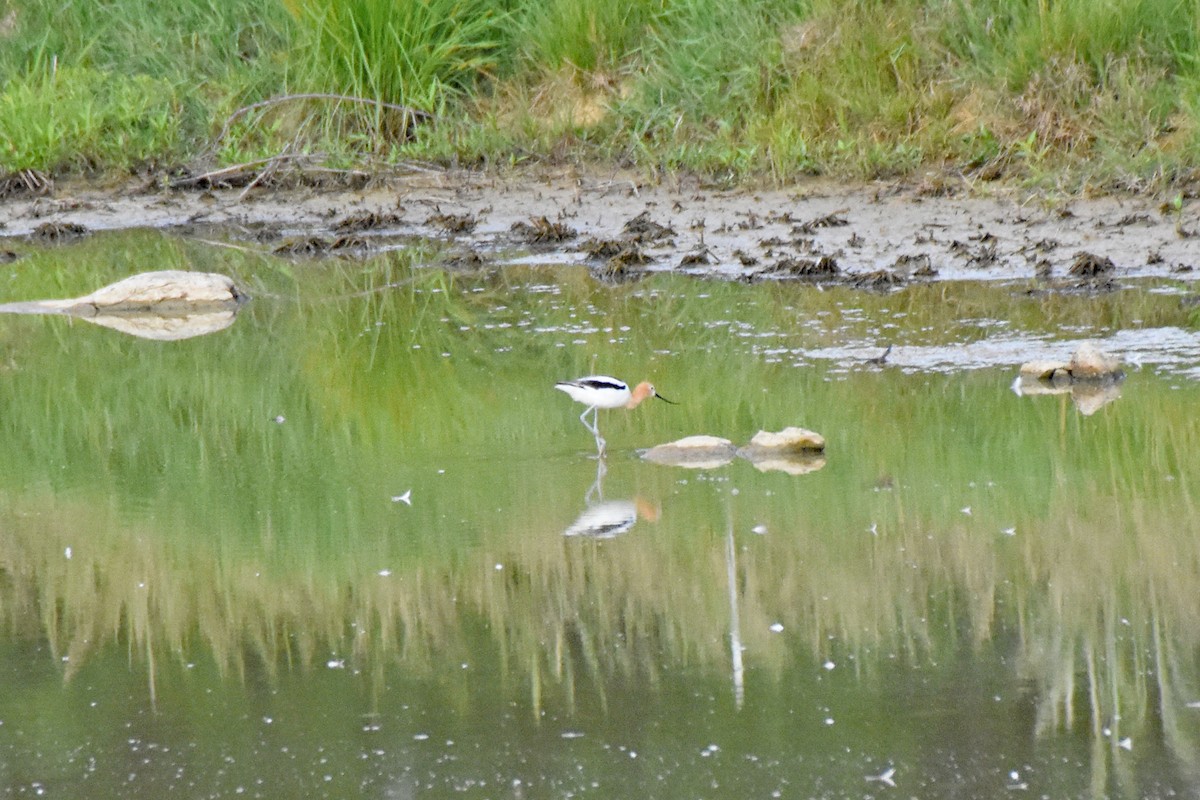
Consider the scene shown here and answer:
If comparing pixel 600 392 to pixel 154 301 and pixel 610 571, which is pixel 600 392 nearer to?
pixel 610 571

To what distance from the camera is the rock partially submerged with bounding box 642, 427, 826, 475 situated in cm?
535

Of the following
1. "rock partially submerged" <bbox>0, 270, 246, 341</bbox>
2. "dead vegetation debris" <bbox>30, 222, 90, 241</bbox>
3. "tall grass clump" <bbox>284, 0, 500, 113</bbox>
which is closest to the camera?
A: "rock partially submerged" <bbox>0, 270, 246, 341</bbox>

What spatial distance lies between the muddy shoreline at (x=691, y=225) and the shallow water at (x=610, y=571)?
1089 millimetres

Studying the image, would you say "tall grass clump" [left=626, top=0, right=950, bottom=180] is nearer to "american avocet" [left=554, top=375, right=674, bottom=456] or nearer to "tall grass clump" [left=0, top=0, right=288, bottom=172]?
"tall grass clump" [left=0, top=0, right=288, bottom=172]

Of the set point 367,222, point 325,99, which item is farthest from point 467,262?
point 325,99

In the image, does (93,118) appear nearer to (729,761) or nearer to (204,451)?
(204,451)

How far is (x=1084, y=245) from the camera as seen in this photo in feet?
28.7

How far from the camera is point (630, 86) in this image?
11.9m

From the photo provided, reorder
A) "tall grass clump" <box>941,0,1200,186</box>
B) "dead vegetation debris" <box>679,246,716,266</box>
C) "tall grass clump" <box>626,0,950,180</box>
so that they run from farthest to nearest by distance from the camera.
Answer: "tall grass clump" <box>626,0,950,180</box>, "tall grass clump" <box>941,0,1200,186</box>, "dead vegetation debris" <box>679,246,716,266</box>

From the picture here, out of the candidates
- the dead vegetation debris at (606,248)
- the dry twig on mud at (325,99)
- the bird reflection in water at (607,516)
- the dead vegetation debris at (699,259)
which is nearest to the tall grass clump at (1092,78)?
the dead vegetation debris at (699,259)

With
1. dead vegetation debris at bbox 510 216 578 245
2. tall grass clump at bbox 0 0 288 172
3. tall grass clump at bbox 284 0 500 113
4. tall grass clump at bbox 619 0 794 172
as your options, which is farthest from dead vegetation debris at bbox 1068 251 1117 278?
tall grass clump at bbox 0 0 288 172

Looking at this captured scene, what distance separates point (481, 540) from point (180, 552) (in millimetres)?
818

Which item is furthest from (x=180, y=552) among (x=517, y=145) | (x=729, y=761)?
(x=517, y=145)

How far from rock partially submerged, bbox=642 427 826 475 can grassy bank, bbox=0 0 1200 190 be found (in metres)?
4.63
